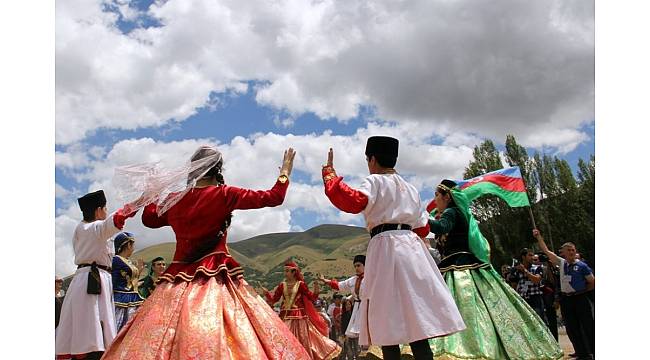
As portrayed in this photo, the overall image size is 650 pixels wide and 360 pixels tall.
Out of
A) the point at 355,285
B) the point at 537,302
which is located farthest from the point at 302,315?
the point at 537,302

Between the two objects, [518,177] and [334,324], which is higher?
[518,177]

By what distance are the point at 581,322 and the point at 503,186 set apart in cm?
246

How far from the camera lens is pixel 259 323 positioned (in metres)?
4.13

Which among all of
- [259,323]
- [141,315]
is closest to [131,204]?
[141,315]

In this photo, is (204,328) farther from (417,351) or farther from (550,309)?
(550,309)

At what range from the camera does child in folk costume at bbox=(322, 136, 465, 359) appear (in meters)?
4.51

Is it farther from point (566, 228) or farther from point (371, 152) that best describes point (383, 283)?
point (566, 228)

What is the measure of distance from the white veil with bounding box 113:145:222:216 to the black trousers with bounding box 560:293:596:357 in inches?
263

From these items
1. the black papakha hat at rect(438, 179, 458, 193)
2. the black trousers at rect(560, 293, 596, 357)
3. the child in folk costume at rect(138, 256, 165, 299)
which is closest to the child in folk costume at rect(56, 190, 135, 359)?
the child in folk costume at rect(138, 256, 165, 299)

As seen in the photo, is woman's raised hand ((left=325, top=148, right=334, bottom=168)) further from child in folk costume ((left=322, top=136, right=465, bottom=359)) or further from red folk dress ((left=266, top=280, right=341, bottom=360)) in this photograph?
red folk dress ((left=266, top=280, right=341, bottom=360))

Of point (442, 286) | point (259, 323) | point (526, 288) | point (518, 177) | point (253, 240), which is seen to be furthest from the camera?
point (253, 240)

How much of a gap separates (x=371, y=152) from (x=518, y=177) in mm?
5460

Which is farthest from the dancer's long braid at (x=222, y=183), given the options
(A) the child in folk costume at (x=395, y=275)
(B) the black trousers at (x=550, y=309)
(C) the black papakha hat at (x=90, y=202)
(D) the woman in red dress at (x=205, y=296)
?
(B) the black trousers at (x=550, y=309)

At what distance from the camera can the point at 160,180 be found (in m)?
4.89
